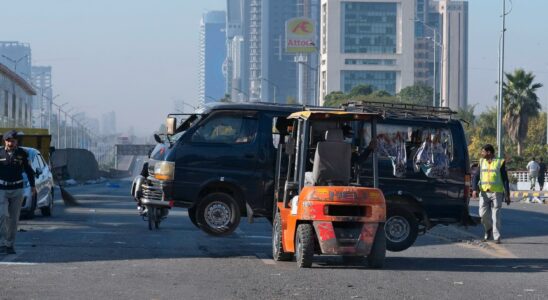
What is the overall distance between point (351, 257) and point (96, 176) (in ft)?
256

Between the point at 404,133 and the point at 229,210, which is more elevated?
the point at 404,133

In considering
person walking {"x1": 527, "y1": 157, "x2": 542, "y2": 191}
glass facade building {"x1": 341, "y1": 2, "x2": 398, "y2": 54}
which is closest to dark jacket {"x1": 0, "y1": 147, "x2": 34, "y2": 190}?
person walking {"x1": 527, "y1": 157, "x2": 542, "y2": 191}

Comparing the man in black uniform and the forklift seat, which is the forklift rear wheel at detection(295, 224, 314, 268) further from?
the man in black uniform

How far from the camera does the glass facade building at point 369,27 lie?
192625 millimetres

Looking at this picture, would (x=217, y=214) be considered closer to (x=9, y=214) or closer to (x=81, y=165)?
(x=9, y=214)

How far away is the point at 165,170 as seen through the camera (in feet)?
59.2

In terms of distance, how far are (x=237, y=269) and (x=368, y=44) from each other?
595 ft

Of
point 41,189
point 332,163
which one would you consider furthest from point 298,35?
point 332,163

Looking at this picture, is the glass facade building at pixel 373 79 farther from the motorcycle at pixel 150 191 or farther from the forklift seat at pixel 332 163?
the forklift seat at pixel 332 163

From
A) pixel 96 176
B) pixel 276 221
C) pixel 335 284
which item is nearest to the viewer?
pixel 335 284

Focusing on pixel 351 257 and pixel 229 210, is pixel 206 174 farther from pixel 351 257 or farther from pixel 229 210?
pixel 351 257

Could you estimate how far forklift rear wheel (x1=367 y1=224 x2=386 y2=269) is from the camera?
51.1 feet

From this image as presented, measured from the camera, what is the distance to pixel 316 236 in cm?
1549

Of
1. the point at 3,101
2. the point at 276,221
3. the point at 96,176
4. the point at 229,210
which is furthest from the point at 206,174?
the point at 3,101
